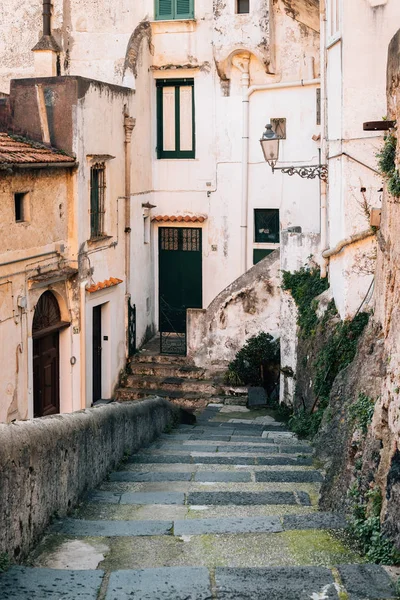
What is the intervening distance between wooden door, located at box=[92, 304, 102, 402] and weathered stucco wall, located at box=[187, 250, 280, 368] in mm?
2145

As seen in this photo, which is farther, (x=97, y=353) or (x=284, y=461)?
(x=97, y=353)

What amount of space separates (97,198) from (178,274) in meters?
4.59

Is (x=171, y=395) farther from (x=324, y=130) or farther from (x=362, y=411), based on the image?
(x=362, y=411)

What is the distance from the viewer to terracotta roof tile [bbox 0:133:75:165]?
16.3m

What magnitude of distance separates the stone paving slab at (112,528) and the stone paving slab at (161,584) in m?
1.21

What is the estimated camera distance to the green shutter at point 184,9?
23.5m

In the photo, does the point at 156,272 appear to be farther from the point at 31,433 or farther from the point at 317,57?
the point at 31,433

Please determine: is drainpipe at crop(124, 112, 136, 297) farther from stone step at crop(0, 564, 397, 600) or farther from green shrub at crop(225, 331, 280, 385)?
stone step at crop(0, 564, 397, 600)

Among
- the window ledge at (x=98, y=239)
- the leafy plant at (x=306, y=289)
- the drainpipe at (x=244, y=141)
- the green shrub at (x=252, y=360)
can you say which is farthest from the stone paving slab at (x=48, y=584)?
the drainpipe at (x=244, y=141)

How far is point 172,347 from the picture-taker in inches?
912

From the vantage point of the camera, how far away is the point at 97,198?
819 inches

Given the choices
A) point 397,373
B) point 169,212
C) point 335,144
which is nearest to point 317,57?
point 169,212

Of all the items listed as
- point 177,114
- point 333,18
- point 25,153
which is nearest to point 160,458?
point 25,153

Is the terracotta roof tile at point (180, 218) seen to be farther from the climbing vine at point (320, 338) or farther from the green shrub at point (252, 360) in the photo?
the climbing vine at point (320, 338)
